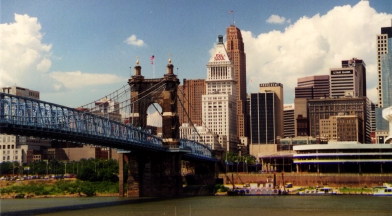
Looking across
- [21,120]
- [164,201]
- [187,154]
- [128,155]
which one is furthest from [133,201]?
[21,120]

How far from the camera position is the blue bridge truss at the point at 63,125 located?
84812 millimetres

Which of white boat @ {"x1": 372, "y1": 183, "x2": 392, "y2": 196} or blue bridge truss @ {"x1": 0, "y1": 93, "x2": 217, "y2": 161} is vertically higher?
blue bridge truss @ {"x1": 0, "y1": 93, "x2": 217, "y2": 161}

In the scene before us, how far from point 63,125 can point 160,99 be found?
45.5m

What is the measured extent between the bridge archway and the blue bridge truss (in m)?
4.59

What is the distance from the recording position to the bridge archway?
136 m

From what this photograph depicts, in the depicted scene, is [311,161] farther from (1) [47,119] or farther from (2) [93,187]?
(1) [47,119]

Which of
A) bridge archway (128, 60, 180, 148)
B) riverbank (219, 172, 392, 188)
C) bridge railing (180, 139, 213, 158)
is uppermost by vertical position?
bridge archway (128, 60, 180, 148)

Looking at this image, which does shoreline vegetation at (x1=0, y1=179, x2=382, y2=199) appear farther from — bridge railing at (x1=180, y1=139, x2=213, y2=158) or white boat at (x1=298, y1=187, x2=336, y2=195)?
bridge railing at (x1=180, y1=139, x2=213, y2=158)

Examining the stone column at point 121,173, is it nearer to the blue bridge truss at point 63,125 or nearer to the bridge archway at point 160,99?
the bridge archway at point 160,99

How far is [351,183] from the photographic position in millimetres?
156250

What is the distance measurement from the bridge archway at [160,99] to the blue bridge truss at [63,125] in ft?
15.1

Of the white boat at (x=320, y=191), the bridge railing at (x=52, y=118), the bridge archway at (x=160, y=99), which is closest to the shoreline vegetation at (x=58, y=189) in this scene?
the bridge archway at (x=160, y=99)

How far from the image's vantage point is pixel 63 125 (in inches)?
3755

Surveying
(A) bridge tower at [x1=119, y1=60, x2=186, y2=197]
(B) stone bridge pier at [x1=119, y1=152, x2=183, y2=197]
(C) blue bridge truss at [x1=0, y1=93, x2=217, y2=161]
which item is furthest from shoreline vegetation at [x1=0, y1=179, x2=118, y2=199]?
(C) blue bridge truss at [x1=0, y1=93, x2=217, y2=161]
